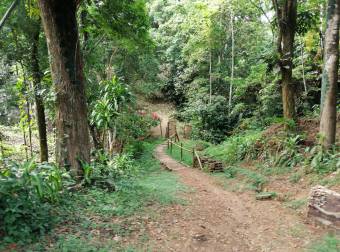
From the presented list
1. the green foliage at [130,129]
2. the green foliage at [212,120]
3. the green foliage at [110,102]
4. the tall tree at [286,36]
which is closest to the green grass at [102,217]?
the green foliage at [110,102]

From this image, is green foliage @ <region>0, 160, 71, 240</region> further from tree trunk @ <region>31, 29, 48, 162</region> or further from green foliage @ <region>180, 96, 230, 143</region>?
green foliage @ <region>180, 96, 230, 143</region>

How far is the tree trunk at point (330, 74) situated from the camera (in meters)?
7.75

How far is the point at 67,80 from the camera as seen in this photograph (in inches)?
236

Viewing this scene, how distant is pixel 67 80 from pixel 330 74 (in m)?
6.82

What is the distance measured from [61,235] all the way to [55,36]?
389 cm

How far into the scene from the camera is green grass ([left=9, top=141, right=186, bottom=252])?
3969mm

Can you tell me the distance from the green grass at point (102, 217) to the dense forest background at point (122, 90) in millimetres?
236

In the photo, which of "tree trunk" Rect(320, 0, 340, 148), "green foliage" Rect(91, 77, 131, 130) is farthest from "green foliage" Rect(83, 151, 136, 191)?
"tree trunk" Rect(320, 0, 340, 148)

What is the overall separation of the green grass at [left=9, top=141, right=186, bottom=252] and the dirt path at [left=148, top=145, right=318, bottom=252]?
0.38 metres

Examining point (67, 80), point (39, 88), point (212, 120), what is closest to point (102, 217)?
point (67, 80)

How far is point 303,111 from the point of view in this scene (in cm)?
1407

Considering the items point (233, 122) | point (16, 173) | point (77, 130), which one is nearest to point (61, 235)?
point (16, 173)

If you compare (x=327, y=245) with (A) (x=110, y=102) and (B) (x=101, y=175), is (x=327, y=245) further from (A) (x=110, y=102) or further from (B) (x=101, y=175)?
(A) (x=110, y=102)

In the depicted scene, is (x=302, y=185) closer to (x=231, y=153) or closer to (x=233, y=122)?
(x=231, y=153)
